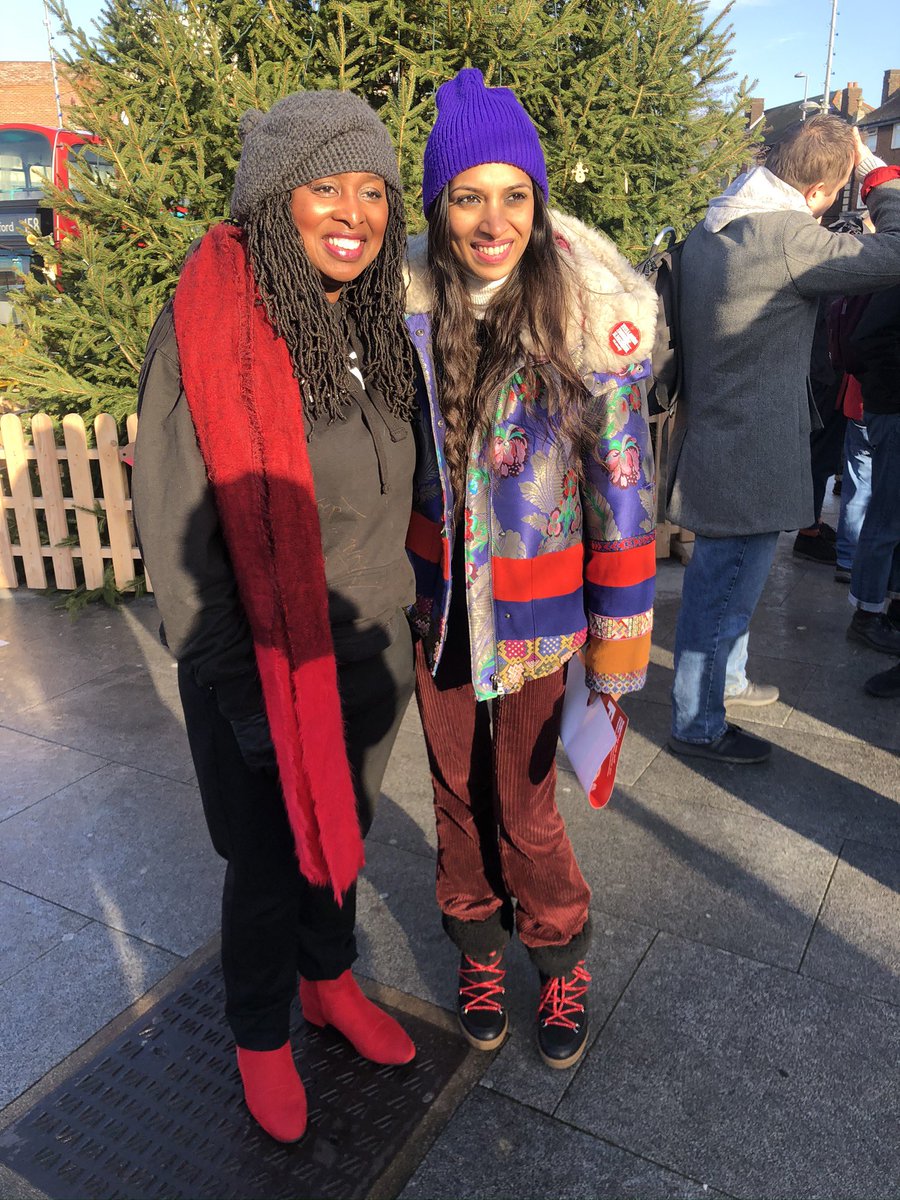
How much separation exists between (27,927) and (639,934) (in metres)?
1.88

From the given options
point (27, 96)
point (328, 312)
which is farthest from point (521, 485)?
point (27, 96)

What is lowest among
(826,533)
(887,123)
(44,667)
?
(44,667)

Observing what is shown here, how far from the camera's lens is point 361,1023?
2277 millimetres

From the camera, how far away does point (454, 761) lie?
2275mm

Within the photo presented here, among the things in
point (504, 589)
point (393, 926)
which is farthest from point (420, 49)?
point (393, 926)

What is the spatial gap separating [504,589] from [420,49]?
15.4 feet

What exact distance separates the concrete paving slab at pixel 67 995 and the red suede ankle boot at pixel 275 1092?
1.93 feet

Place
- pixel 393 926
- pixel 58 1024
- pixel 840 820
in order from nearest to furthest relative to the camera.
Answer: pixel 58 1024 < pixel 393 926 < pixel 840 820

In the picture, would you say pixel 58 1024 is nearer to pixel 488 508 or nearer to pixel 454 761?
pixel 454 761

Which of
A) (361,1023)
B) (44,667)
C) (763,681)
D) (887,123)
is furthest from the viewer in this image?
(887,123)

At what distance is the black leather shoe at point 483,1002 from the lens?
2.31 m

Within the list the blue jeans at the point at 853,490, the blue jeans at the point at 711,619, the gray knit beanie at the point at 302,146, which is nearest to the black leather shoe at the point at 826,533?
the blue jeans at the point at 853,490

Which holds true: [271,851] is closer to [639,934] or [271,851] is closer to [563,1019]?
[563,1019]

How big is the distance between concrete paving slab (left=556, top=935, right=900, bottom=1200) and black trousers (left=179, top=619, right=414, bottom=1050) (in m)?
0.70
